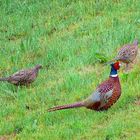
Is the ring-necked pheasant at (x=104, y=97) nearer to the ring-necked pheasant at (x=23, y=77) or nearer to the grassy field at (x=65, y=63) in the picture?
the grassy field at (x=65, y=63)

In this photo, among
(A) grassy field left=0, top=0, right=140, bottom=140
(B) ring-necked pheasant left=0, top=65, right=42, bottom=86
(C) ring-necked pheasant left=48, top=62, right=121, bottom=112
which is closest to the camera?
(A) grassy field left=0, top=0, right=140, bottom=140

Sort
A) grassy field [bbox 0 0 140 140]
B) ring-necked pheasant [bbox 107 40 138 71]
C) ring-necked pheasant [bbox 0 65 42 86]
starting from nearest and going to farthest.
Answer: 1. grassy field [bbox 0 0 140 140]
2. ring-necked pheasant [bbox 107 40 138 71]
3. ring-necked pheasant [bbox 0 65 42 86]

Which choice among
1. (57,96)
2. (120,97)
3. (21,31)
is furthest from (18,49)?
(120,97)

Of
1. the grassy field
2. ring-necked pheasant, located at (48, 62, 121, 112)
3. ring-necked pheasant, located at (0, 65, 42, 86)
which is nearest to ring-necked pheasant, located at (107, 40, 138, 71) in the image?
the grassy field

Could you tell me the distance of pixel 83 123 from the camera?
9.34 metres

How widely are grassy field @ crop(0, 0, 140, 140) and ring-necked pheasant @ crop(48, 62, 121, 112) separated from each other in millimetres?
163

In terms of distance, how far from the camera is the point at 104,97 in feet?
32.1

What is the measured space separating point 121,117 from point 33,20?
8528 millimetres

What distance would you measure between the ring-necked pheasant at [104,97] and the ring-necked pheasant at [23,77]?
2.56 m

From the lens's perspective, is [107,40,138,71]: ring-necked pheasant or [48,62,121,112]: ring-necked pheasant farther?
[107,40,138,71]: ring-necked pheasant

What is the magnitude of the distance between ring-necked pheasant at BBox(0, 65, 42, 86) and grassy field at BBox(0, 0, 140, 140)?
152 millimetres

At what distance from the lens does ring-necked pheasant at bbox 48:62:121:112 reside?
971 cm

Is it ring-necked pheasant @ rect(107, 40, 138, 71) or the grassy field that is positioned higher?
ring-necked pheasant @ rect(107, 40, 138, 71)

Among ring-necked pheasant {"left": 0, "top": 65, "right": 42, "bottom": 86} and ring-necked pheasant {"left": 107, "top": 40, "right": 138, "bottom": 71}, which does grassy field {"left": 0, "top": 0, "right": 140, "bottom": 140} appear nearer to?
ring-necked pheasant {"left": 0, "top": 65, "right": 42, "bottom": 86}
